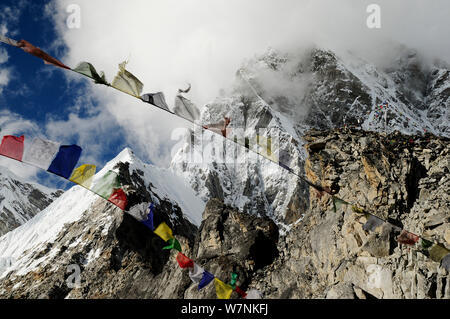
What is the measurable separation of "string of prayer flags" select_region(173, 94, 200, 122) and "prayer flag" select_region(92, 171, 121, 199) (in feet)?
11.1

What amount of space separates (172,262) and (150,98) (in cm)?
2675

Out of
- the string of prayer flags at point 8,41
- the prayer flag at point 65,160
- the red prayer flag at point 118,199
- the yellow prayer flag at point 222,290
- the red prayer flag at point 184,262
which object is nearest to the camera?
the string of prayer flags at point 8,41

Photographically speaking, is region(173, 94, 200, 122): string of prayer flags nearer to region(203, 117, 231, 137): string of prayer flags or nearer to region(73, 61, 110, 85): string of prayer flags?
region(203, 117, 231, 137): string of prayer flags

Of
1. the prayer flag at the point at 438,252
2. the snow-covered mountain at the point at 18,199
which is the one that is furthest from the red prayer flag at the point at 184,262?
the snow-covered mountain at the point at 18,199

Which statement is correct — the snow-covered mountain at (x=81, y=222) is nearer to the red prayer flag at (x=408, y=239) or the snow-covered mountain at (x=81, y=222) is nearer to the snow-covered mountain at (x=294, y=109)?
the red prayer flag at (x=408, y=239)

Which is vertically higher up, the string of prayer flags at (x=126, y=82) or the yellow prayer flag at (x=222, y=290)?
the string of prayer flags at (x=126, y=82)

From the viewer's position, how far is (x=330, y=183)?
18.2 metres

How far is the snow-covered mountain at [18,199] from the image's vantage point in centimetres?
14614

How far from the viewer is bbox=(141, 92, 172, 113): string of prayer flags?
922 centimetres

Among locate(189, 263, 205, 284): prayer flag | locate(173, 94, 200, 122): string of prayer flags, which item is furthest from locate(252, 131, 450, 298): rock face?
locate(173, 94, 200, 122): string of prayer flags

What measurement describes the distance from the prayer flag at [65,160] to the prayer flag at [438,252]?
11.6m

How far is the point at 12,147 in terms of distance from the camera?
30.9ft

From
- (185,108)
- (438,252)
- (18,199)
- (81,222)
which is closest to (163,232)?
(185,108)
